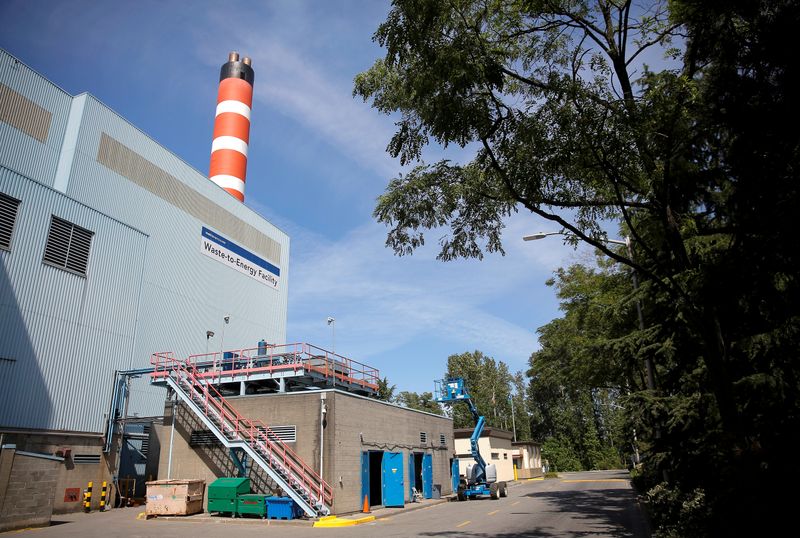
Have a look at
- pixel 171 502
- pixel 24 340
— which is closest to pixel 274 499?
pixel 171 502

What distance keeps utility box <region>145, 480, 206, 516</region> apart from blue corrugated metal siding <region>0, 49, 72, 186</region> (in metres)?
17.4

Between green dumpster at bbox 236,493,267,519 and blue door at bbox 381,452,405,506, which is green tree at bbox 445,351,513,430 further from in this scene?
green dumpster at bbox 236,493,267,519

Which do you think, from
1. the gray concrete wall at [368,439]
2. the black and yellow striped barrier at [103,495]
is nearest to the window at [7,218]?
the black and yellow striped barrier at [103,495]

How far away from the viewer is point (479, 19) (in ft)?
31.9

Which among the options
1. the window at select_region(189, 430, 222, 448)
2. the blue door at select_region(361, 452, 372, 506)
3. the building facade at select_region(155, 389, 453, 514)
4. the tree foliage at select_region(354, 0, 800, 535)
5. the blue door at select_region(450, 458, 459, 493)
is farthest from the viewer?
the blue door at select_region(450, 458, 459, 493)

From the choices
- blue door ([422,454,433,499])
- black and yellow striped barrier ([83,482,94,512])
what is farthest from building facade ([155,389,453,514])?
black and yellow striped barrier ([83,482,94,512])

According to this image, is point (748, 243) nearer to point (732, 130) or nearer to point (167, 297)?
point (732, 130)

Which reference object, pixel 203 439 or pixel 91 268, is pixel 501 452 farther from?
pixel 91 268

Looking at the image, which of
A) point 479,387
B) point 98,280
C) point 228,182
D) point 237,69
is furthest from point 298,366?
point 479,387

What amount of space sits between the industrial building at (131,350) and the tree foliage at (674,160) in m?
12.8

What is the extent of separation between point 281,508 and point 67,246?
53.3 ft

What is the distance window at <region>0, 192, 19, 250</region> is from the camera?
21.7m

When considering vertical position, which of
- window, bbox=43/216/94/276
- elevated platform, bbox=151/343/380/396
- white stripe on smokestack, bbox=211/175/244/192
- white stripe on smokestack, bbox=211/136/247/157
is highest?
white stripe on smokestack, bbox=211/136/247/157

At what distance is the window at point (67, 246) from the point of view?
23.7 meters
